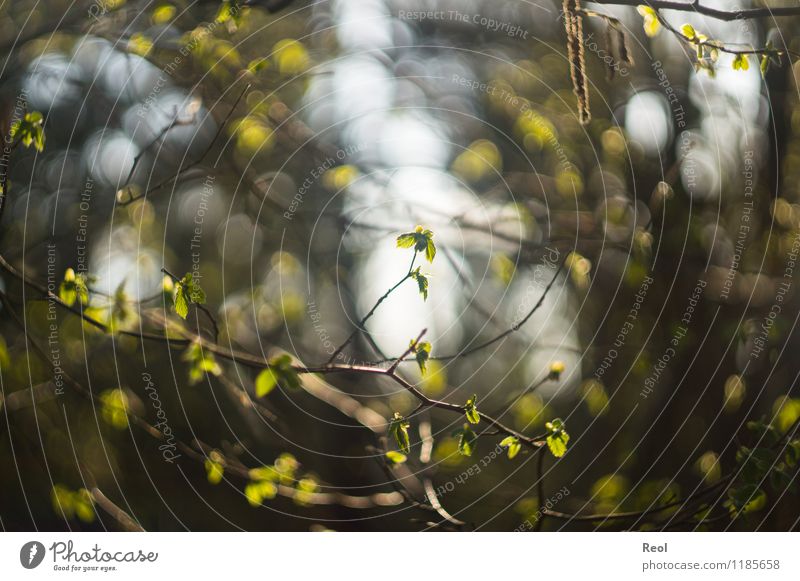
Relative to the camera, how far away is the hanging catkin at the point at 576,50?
3.34 ft

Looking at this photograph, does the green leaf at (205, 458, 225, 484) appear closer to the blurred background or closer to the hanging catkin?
the blurred background

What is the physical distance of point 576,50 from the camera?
41.8 inches

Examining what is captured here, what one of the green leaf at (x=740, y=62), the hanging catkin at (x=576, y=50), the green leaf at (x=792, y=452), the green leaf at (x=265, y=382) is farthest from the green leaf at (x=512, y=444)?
the green leaf at (x=740, y=62)

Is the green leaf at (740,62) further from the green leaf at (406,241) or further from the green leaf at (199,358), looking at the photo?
the green leaf at (199,358)

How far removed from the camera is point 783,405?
0.99 metres

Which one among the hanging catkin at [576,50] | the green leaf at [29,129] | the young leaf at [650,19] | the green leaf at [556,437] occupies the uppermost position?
the hanging catkin at [576,50]

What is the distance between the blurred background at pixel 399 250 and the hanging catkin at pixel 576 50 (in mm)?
18

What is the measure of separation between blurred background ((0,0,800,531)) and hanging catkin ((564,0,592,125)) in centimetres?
2

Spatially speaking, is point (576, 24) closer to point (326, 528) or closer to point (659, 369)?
point (659, 369)

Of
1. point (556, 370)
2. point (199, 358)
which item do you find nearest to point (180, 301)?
point (199, 358)

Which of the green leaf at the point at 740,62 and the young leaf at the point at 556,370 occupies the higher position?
the green leaf at the point at 740,62

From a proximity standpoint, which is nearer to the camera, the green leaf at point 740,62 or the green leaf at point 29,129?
the green leaf at point 29,129

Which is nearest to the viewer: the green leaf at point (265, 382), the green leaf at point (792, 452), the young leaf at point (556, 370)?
the green leaf at point (265, 382)
